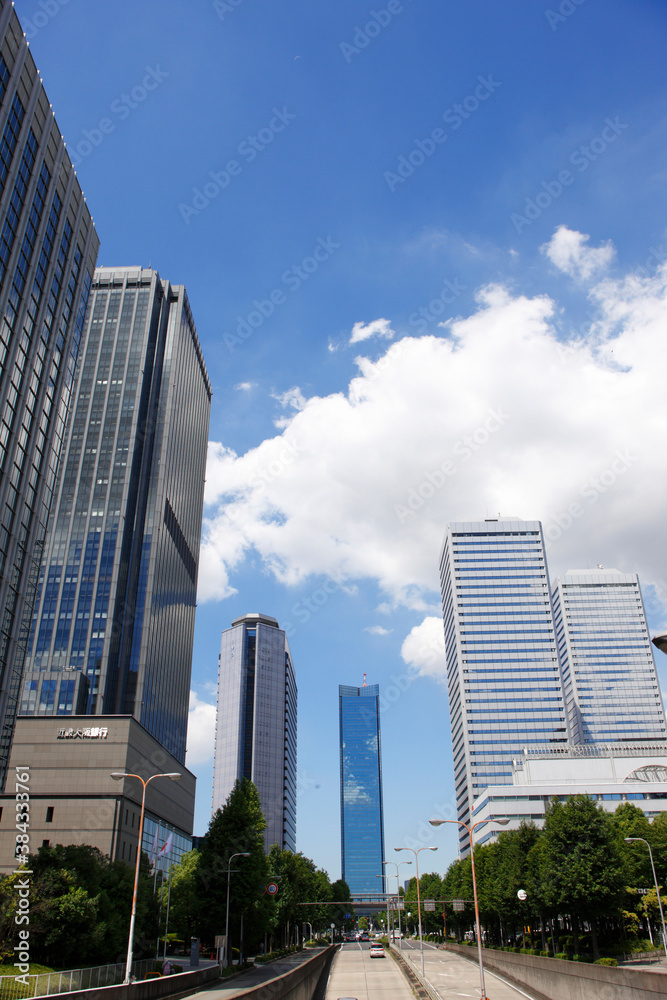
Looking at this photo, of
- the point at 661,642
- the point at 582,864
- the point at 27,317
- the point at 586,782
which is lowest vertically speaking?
the point at 582,864

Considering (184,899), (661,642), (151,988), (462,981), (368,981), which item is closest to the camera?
(661,642)

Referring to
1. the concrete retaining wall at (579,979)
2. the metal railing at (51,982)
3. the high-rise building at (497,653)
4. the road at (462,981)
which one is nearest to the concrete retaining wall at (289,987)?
the metal railing at (51,982)

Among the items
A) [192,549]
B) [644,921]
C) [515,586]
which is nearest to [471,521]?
[515,586]

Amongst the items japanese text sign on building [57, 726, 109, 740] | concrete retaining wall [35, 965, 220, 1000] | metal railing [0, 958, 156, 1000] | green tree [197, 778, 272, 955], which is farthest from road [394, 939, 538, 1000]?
japanese text sign on building [57, 726, 109, 740]

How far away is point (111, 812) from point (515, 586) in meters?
134

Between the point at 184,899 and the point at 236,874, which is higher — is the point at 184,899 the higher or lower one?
the lower one

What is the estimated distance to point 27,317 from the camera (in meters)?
53.6

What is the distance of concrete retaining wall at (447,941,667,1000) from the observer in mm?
26188

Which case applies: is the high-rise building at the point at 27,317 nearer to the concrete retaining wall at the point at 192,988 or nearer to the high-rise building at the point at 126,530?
the concrete retaining wall at the point at 192,988

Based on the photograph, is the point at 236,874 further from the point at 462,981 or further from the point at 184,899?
the point at 462,981

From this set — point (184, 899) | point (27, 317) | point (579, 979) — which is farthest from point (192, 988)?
point (27, 317)

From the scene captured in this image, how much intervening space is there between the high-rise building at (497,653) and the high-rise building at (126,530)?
236ft

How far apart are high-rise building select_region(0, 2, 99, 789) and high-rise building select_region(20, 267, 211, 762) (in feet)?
153

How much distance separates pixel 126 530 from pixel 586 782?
92.5 m
